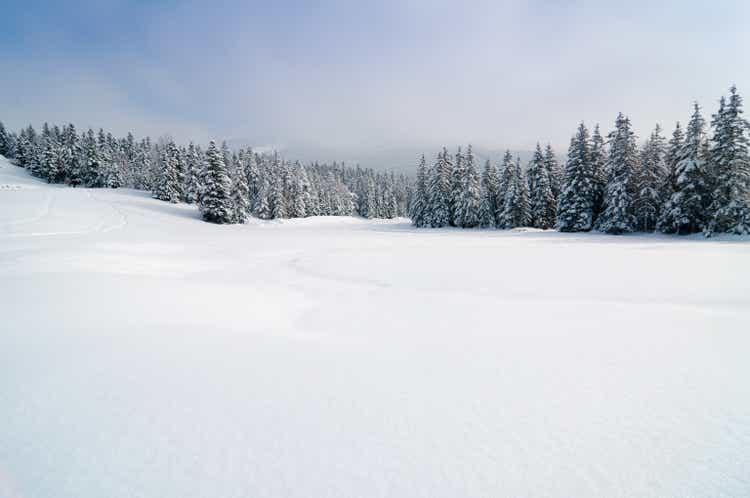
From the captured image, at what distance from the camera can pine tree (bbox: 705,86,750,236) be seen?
24.7 metres

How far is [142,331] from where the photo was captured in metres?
5.31

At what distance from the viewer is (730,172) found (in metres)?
25.4

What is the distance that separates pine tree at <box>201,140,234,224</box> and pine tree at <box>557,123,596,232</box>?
3941 centimetres

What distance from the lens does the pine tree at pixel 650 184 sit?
30.9 metres

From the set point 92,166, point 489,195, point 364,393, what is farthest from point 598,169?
point 92,166

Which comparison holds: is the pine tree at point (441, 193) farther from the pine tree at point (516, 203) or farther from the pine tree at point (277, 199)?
the pine tree at point (277, 199)

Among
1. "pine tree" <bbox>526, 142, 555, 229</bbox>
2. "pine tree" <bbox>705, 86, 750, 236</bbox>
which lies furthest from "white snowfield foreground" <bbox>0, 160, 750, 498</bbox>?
"pine tree" <bbox>526, 142, 555, 229</bbox>

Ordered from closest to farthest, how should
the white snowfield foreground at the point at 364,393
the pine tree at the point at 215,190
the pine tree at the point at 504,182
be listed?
the white snowfield foreground at the point at 364,393 → the pine tree at the point at 215,190 → the pine tree at the point at 504,182

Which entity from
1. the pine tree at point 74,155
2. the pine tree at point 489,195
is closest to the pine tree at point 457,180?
the pine tree at point 489,195

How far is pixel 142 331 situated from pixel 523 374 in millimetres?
5880

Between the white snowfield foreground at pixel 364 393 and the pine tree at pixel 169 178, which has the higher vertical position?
the pine tree at pixel 169 178

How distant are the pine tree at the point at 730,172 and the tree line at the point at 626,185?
0.18 ft

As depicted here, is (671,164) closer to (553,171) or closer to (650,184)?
(650,184)

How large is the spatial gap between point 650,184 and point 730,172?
5.79m
